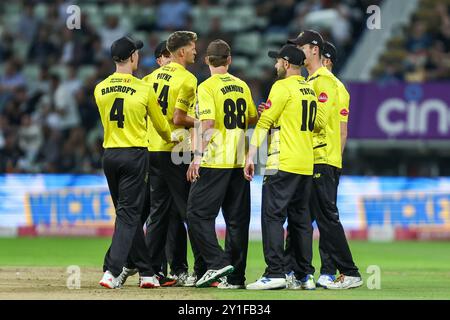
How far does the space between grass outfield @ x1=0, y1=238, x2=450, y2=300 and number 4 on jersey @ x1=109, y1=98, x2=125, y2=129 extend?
1785mm

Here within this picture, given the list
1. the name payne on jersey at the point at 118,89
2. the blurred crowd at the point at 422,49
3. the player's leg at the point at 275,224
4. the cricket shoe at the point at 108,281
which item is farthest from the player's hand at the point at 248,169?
the blurred crowd at the point at 422,49

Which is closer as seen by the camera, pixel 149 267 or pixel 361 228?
pixel 149 267

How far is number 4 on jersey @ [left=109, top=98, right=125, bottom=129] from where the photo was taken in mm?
12391

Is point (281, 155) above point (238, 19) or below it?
below

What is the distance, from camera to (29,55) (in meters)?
27.7

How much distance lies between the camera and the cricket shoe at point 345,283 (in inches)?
512

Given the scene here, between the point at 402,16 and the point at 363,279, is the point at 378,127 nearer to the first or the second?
the point at 402,16

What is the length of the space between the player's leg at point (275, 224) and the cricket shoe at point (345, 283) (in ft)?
2.29

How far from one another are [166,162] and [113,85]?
1.25 metres

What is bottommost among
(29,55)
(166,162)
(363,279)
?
(363,279)

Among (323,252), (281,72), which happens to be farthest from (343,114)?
(323,252)
